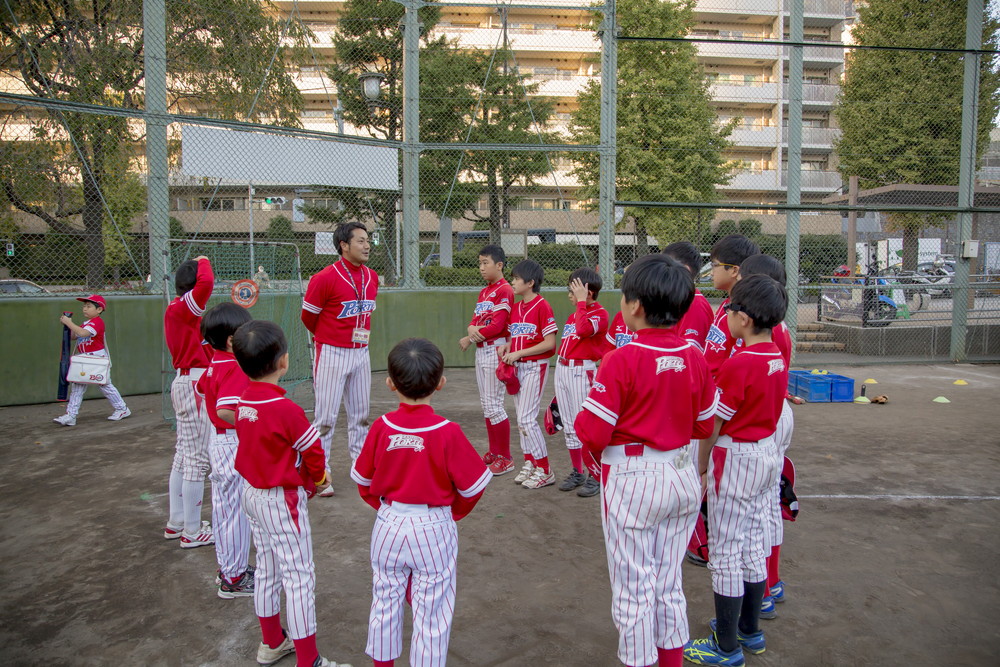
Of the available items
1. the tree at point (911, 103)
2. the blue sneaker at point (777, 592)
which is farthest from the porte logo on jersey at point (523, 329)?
the tree at point (911, 103)

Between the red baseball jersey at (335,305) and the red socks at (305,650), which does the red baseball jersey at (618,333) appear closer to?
the red baseball jersey at (335,305)

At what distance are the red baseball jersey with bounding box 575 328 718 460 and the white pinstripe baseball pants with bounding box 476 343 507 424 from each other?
10.3 feet

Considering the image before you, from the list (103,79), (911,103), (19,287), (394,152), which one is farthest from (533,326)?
(911,103)

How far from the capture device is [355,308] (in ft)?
17.1

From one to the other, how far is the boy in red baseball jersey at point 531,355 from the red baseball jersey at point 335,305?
4.15 feet

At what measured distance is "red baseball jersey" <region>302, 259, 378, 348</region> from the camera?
5.09m

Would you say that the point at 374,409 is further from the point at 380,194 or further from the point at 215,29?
the point at 215,29

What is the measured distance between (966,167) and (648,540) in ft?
40.2

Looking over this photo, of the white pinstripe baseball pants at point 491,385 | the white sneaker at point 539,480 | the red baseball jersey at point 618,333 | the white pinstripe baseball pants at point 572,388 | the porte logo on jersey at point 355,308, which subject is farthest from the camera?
the white pinstripe baseball pants at point 491,385

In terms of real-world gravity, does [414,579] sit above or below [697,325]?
below

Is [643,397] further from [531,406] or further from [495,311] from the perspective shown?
[495,311]

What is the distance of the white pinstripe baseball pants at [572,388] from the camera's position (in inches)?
198

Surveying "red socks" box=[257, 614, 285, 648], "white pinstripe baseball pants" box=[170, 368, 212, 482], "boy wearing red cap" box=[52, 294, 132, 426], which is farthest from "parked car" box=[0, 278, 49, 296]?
"red socks" box=[257, 614, 285, 648]

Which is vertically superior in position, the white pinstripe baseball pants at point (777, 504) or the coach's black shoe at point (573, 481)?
the white pinstripe baseball pants at point (777, 504)
